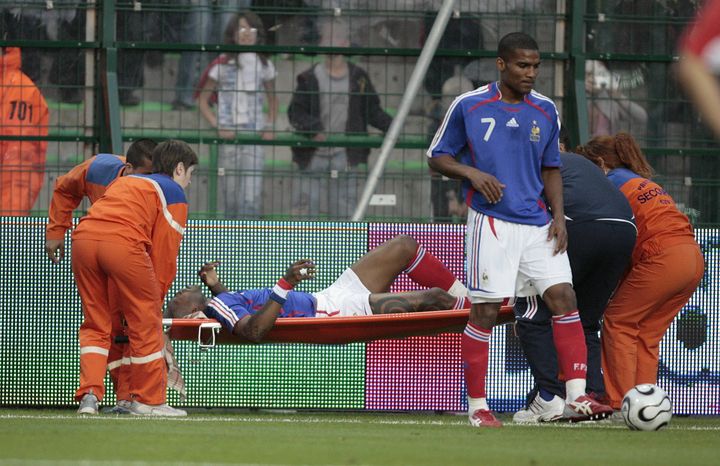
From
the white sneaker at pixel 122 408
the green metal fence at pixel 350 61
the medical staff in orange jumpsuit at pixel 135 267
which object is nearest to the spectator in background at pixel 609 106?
the green metal fence at pixel 350 61

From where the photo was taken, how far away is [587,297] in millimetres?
8766

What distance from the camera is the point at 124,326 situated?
9125 mm

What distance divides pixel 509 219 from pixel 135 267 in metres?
2.38

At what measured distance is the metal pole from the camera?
12188 millimetres

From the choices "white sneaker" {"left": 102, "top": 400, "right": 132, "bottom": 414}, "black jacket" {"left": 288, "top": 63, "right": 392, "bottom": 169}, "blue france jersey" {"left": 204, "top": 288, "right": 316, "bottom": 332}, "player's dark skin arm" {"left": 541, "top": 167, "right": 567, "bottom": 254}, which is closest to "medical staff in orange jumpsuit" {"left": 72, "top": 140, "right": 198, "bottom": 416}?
"white sneaker" {"left": 102, "top": 400, "right": 132, "bottom": 414}

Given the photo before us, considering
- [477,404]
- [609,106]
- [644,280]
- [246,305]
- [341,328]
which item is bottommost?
[477,404]

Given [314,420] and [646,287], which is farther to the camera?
[646,287]

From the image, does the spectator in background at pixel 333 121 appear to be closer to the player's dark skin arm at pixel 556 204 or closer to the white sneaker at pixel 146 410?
the white sneaker at pixel 146 410

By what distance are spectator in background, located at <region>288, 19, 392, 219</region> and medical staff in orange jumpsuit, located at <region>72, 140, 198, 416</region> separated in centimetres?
391

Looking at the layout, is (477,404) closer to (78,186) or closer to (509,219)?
(509,219)

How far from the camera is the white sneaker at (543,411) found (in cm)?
843

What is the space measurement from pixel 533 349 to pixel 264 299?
2.27 meters

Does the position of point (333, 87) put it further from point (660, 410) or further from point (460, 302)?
point (660, 410)

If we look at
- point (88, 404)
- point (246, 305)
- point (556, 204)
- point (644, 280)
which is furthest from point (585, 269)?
point (88, 404)
